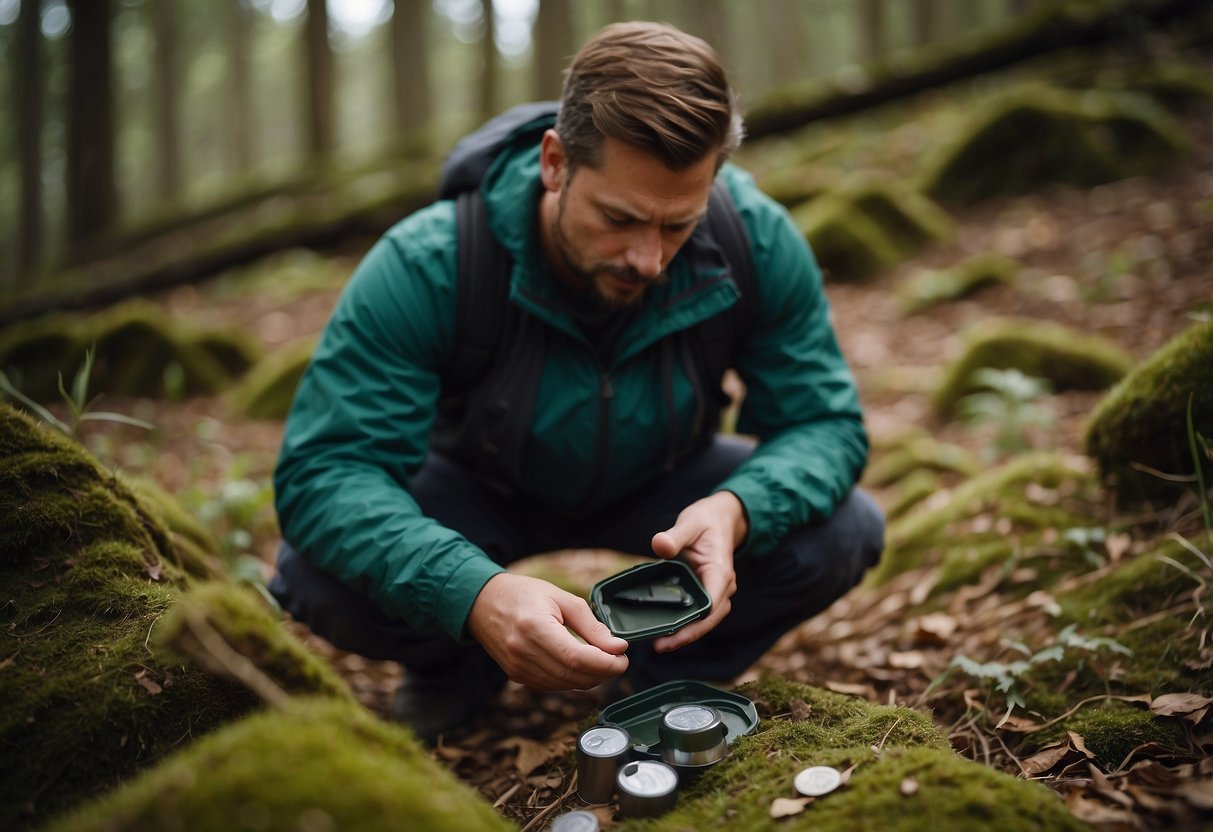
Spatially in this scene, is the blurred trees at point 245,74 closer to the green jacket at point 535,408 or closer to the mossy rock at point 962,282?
the green jacket at point 535,408

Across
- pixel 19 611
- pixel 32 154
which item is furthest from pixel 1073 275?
pixel 32 154

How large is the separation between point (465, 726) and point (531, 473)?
1.02 meters

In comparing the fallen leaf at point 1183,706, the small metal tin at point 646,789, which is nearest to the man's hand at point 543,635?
the small metal tin at point 646,789

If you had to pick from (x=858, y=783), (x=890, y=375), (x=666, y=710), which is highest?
(x=858, y=783)

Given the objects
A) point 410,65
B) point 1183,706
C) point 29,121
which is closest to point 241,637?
point 1183,706

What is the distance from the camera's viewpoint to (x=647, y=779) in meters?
2.10

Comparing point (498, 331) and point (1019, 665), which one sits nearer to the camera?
point (1019, 665)

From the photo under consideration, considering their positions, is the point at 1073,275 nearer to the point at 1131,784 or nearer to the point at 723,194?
the point at 723,194

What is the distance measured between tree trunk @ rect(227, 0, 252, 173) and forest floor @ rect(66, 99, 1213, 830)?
17306 mm

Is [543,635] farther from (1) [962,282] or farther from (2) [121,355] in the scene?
(2) [121,355]

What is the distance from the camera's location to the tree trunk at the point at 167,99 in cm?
2131

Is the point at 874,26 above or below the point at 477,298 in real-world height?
above

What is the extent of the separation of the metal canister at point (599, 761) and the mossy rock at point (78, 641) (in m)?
0.86

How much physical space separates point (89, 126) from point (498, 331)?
15257 mm
